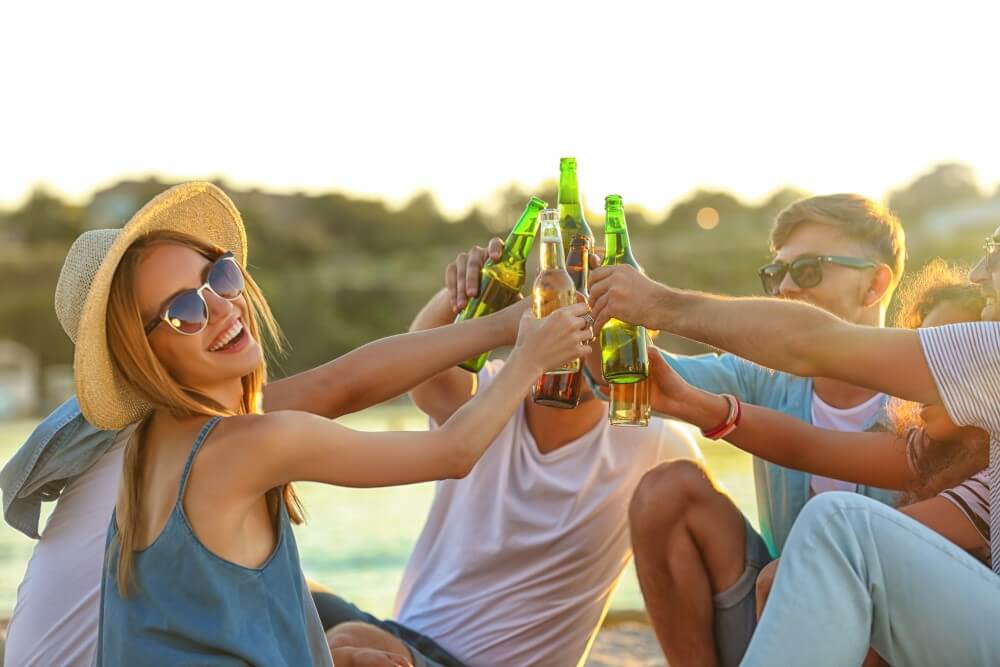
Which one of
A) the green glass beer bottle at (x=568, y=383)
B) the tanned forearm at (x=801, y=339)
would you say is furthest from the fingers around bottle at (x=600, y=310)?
the green glass beer bottle at (x=568, y=383)

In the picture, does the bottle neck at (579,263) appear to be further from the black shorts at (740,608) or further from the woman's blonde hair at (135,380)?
the woman's blonde hair at (135,380)

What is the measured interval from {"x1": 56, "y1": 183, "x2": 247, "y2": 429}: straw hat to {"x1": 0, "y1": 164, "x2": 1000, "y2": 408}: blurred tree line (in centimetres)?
3628

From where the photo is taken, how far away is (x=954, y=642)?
8.73ft

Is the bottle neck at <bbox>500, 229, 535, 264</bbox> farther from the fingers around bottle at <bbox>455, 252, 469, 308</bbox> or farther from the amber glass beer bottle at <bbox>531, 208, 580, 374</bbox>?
the amber glass beer bottle at <bbox>531, 208, 580, 374</bbox>

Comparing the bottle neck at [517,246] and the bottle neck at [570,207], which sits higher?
A: the bottle neck at [570,207]

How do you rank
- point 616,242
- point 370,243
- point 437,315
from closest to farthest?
point 616,242
point 437,315
point 370,243

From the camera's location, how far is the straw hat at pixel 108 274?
8.98 feet

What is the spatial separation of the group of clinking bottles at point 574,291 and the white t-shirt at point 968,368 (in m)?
0.92

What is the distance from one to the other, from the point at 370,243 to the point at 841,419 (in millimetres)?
48845

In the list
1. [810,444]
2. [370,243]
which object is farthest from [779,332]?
[370,243]

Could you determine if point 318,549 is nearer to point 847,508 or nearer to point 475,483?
point 475,483

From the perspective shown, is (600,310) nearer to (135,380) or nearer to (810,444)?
(810,444)

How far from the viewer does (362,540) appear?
47.5ft

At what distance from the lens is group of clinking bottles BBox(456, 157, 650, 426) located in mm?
3588
